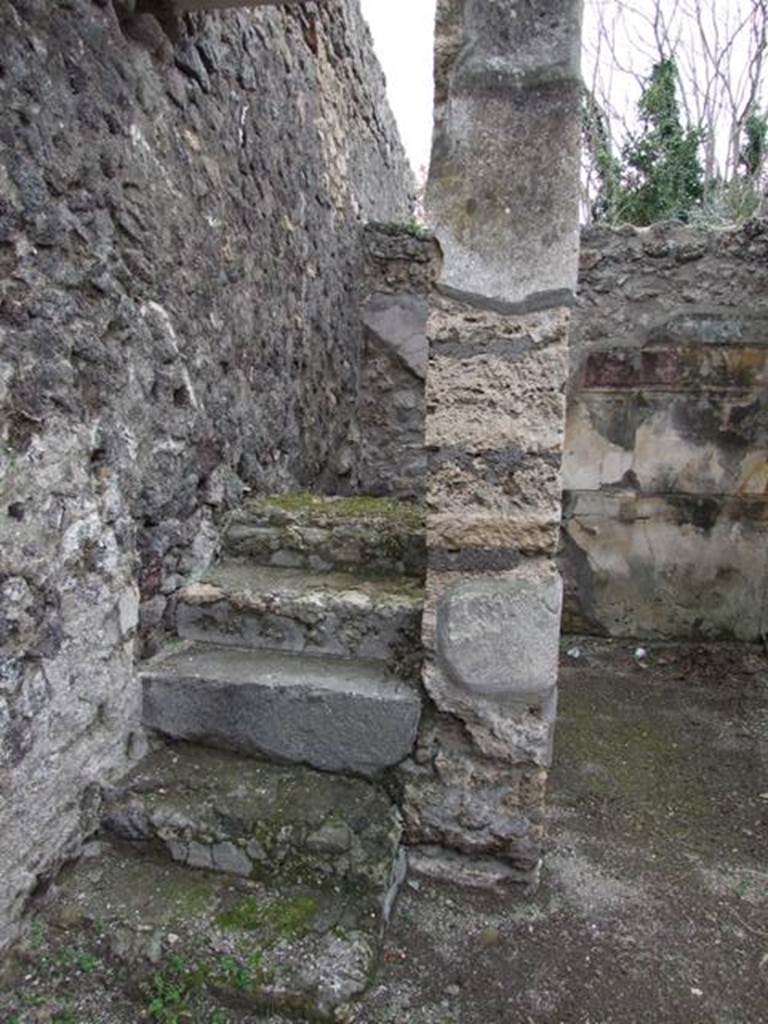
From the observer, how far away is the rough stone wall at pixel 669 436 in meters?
3.68

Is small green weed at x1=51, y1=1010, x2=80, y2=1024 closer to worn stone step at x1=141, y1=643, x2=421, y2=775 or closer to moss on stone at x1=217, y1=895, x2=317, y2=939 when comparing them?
moss on stone at x1=217, y1=895, x2=317, y2=939

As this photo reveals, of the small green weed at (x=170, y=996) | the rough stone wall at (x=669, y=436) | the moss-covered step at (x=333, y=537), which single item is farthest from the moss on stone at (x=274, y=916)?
the rough stone wall at (x=669, y=436)

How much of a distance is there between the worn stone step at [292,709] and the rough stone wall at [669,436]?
219 cm

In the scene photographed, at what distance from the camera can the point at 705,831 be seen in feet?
7.64

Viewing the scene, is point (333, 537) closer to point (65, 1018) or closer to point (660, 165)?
point (65, 1018)

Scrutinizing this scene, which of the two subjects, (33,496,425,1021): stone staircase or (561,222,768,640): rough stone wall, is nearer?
(33,496,425,1021): stone staircase

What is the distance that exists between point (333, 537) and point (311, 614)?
0.37 m

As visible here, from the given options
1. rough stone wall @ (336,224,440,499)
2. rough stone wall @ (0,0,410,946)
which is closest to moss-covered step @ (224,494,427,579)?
rough stone wall @ (0,0,410,946)

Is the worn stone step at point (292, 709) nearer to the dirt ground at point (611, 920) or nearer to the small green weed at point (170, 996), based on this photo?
the dirt ground at point (611, 920)

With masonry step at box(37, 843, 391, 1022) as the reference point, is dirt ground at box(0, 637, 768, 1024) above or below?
below

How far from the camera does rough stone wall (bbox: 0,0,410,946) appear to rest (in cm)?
162

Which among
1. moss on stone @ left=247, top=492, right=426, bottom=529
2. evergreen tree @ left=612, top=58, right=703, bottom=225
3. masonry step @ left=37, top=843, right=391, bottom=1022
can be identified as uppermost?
evergreen tree @ left=612, top=58, right=703, bottom=225

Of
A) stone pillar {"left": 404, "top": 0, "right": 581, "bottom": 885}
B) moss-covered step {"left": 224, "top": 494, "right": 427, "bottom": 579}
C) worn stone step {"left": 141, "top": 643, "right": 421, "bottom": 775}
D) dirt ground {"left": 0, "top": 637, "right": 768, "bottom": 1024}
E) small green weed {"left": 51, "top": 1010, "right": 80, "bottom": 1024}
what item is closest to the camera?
small green weed {"left": 51, "top": 1010, "right": 80, "bottom": 1024}

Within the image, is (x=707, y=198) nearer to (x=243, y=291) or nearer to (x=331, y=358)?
(x=331, y=358)
